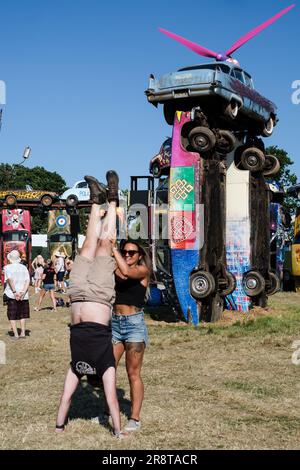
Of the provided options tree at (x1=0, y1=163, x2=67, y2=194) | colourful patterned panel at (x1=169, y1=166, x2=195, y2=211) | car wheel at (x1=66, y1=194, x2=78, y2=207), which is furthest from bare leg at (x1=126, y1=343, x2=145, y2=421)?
tree at (x1=0, y1=163, x2=67, y2=194)

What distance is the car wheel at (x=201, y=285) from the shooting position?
14.5 metres

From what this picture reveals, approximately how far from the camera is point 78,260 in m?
6.02

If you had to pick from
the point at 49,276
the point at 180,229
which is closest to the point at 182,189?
the point at 180,229

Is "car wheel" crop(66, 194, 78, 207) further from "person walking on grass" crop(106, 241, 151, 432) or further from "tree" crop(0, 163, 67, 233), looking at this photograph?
"tree" crop(0, 163, 67, 233)

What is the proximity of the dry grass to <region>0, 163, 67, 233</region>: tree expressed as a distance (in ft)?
223

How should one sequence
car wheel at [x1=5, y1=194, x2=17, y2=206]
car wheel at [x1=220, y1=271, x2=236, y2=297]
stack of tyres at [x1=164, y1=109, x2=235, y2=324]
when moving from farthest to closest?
car wheel at [x1=5, y1=194, x2=17, y2=206]
car wheel at [x1=220, y1=271, x2=236, y2=297]
stack of tyres at [x1=164, y1=109, x2=235, y2=324]

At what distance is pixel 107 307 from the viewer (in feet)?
19.4

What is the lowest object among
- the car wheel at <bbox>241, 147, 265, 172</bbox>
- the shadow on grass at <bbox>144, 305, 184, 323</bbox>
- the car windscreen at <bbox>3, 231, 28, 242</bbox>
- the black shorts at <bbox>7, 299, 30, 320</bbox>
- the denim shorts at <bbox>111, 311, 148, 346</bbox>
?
the shadow on grass at <bbox>144, 305, 184, 323</bbox>

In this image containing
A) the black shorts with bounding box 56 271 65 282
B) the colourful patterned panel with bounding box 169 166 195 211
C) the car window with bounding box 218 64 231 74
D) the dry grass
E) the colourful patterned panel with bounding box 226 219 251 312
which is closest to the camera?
the dry grass

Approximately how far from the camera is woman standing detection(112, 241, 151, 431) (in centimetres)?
618

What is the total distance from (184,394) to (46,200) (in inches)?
1046
